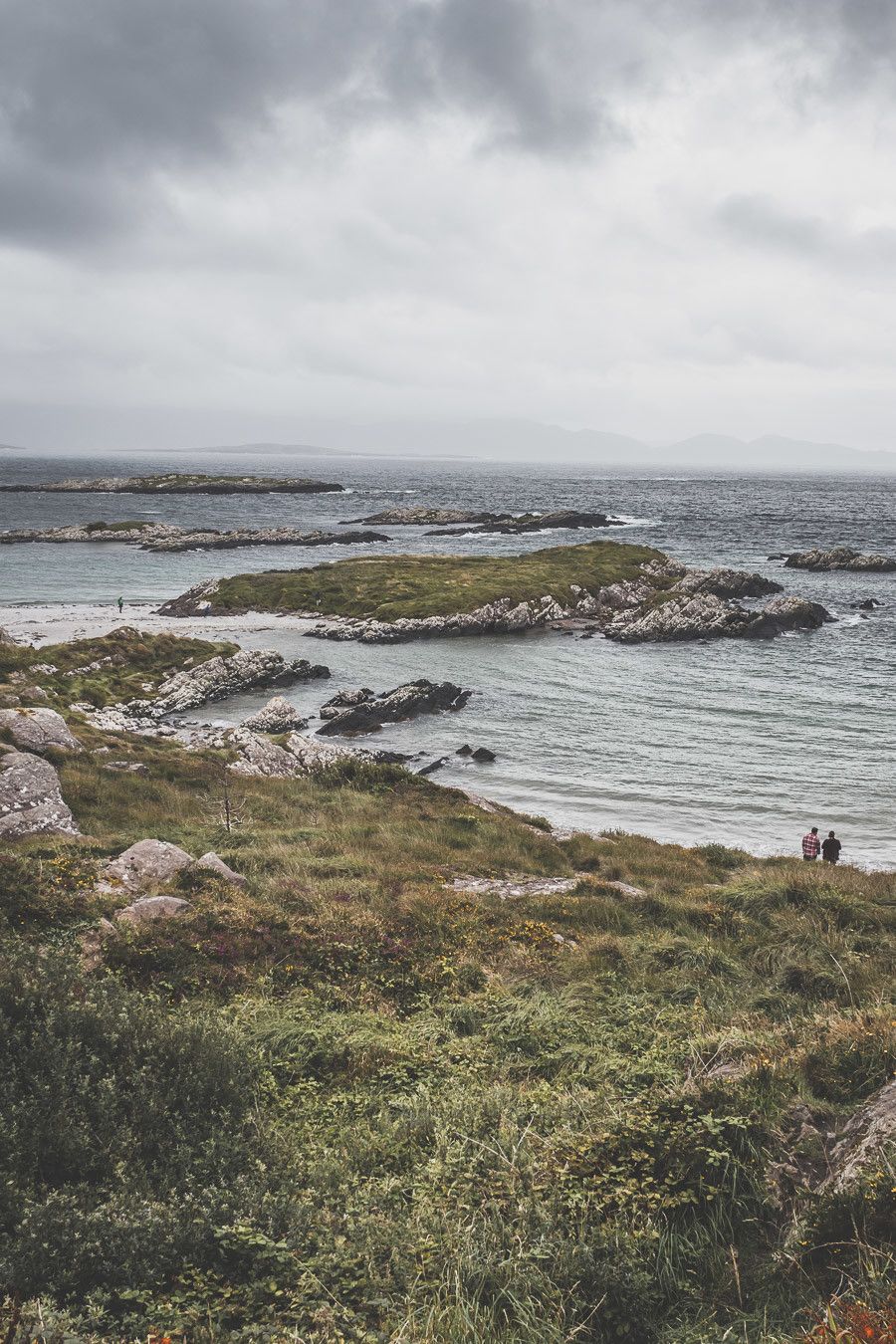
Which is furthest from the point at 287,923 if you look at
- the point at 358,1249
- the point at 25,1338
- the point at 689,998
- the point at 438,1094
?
the point at 25,1338

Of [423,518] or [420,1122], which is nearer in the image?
[420,1122]

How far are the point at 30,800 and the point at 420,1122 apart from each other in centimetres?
1288

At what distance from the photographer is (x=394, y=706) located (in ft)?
128

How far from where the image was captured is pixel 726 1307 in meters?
5.52

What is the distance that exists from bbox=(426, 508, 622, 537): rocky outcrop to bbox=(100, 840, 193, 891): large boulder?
104575 mm

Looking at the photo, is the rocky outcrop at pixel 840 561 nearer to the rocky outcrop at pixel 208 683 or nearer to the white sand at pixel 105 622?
the white sand at pixel 105 622

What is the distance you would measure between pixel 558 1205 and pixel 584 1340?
3.62 feet

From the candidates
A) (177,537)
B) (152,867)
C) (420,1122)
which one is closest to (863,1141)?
(420,1122)

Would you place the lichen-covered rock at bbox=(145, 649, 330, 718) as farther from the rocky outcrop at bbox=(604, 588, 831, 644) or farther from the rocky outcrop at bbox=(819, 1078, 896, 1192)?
the rocky outcrop at bbox=(819, 1078, 896, 1192)

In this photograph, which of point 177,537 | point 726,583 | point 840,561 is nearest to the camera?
point 726,583

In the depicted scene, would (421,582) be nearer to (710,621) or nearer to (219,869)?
(710,621)

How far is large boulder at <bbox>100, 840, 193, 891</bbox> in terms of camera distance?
44.4 feet

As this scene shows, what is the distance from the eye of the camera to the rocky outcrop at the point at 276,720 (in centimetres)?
3550

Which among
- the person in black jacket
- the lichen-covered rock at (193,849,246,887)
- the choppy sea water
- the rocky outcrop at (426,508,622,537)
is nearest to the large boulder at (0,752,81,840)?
the lichen-covered rock at (193,849,246,887)
